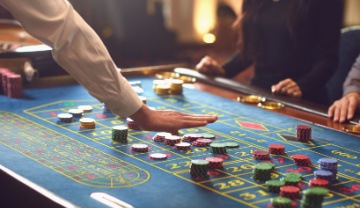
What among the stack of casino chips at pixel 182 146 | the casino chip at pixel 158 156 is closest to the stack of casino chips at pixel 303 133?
the stack of casino chips at pixel 182 146

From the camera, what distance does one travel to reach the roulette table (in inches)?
77.3

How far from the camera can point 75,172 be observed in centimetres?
216

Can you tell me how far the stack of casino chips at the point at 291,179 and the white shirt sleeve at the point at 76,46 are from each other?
54cm

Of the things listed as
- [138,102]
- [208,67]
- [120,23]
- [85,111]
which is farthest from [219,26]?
[138,102]

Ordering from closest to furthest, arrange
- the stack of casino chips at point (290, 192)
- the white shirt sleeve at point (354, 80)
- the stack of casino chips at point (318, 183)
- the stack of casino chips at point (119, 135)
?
the stack of casino chips at point (290, 192)
the stack of casino chips at point (318, 183)
the stack of casino chips at point (119, 135)
the white shirt sleeve at point (354, 80)

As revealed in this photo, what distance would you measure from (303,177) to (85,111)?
111 cm

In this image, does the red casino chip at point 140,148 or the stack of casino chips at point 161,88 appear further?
the stack of casino chips at point 161,88

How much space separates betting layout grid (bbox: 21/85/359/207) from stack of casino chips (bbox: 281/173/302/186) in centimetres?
3

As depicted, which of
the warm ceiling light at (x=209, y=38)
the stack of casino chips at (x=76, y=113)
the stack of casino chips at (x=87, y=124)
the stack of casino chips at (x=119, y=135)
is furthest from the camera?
the warm ceiling light at (x=209, y=38)

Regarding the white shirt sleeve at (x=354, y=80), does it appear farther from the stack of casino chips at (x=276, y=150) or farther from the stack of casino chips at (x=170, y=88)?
the stack of casino chips at (x=276, y=150)

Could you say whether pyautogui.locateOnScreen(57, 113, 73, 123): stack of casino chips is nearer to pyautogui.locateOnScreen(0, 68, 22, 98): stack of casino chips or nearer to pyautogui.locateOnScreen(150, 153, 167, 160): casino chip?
pyautogui.locateOnScreen(0, 68, 22, 98): stack of casino chips

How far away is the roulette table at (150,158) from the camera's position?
1.96 m

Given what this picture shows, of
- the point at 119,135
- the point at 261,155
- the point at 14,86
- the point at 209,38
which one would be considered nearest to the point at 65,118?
the point at 119,135

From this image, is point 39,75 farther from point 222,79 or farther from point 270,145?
point 270,145
